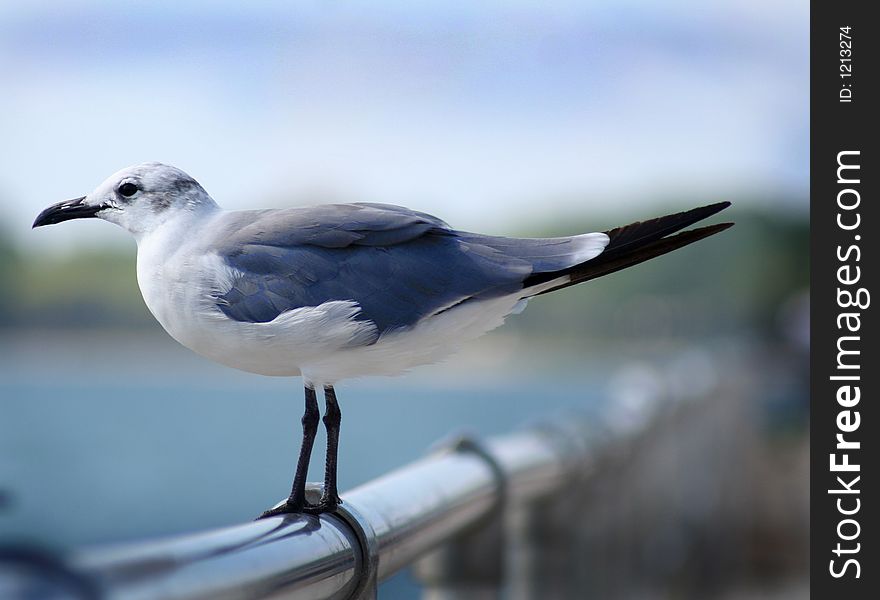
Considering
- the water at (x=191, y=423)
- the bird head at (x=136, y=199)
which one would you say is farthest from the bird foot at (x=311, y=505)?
the water at (x=191, y=423)

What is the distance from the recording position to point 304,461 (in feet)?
4.12

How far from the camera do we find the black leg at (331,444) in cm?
119

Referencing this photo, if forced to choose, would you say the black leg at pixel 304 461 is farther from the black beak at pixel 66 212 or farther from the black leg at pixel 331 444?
the black beak at pixel 66 212

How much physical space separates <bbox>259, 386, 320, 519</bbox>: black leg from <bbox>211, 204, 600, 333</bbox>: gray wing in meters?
0.11

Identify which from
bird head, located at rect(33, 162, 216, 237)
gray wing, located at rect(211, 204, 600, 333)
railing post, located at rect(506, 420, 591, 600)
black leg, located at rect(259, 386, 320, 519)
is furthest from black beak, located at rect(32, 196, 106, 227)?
railing post, located at rect(506, 420, 591, 600)

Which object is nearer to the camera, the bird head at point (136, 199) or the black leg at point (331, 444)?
the bird head at point (136, 199)

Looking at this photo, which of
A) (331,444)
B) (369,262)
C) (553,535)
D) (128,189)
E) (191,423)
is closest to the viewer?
(128,189)

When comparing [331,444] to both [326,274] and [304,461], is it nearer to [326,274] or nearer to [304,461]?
[304,461]

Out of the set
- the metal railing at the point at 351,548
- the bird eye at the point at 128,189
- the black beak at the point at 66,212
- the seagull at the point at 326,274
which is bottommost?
the metal railing at the point at 351,548

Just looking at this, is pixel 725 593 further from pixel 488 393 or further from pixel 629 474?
pixel 488 393

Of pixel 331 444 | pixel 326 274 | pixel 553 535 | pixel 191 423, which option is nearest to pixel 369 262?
pixel 326 274

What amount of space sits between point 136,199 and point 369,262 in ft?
0.72
